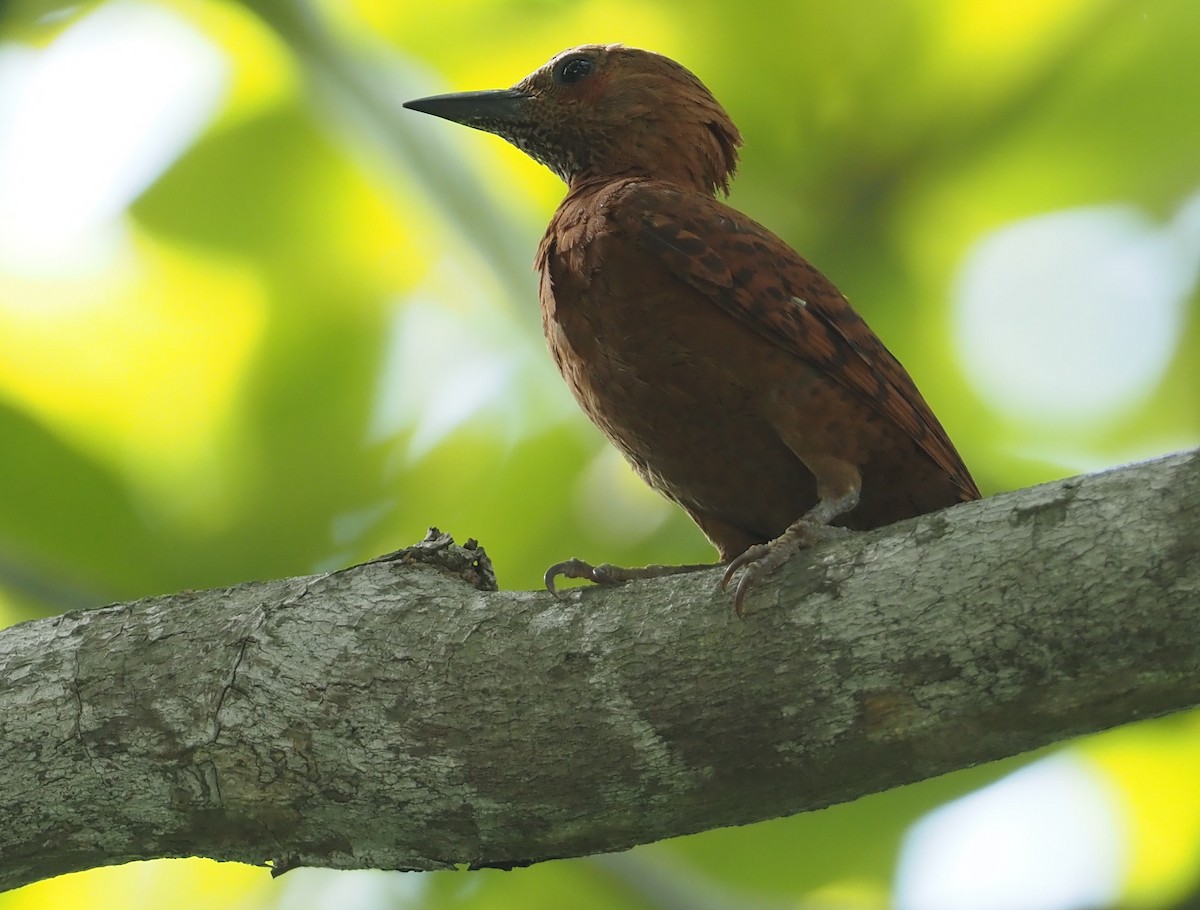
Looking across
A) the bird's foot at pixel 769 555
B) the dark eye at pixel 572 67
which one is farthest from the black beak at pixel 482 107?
the bird's foot at pixel 769 555

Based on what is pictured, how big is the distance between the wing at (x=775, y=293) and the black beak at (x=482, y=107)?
27.8 inches

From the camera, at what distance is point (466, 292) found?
5383 millimetres

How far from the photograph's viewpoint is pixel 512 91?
12.5 feet

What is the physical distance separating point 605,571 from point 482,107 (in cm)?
161

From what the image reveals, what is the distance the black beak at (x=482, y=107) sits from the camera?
12.3ft

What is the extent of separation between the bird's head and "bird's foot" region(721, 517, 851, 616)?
1.31 m

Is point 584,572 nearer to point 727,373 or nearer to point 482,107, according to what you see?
point 727,373

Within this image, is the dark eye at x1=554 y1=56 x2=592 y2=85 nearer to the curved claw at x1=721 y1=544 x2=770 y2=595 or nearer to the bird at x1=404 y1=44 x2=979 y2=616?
the bird at x1=404 y1=44 x2=979 y2=616

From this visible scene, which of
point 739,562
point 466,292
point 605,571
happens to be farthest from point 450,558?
point 466,292

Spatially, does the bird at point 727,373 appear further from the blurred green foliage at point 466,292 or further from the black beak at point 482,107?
the blurred green foliage at point 466,292

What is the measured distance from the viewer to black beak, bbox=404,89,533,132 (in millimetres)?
3756

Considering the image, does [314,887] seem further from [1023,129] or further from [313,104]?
[1023,129]

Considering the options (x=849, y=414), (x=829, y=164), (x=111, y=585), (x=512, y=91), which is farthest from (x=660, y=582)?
(x=111, y=585)

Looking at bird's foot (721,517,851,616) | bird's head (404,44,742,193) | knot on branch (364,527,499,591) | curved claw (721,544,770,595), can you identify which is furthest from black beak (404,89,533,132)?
curved claw (721,544,770,595)
